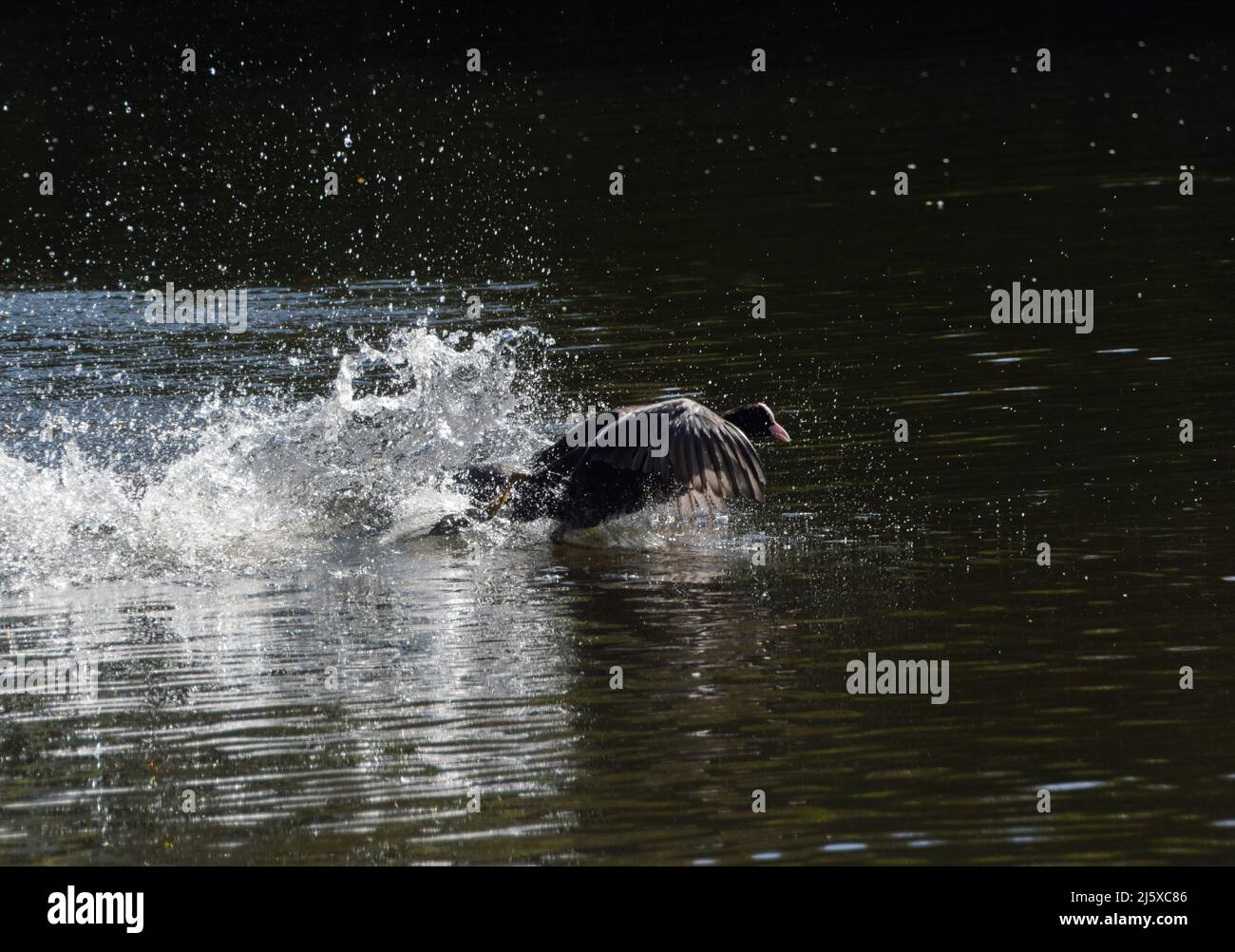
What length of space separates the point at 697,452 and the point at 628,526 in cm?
117

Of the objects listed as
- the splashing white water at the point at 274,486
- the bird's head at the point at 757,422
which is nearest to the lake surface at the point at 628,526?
the splashing white water at the point at 274,486

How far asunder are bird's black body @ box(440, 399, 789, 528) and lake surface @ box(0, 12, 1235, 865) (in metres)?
0.22

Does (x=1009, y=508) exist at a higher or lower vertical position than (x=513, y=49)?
lower

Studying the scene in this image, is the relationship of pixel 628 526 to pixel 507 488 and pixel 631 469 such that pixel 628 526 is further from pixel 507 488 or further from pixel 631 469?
pixel 507 488

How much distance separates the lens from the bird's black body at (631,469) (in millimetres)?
9938

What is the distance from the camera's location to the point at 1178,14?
3403 cm

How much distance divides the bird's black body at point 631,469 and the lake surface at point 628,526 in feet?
0.71

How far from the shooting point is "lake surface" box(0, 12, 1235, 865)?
686 cm

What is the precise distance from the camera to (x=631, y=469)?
35.0 ft

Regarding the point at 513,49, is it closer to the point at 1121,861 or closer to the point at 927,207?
the point at 927,207

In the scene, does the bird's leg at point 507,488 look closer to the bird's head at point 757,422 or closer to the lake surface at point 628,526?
the lake surface at point 628,526

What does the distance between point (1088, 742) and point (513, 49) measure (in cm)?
2934
